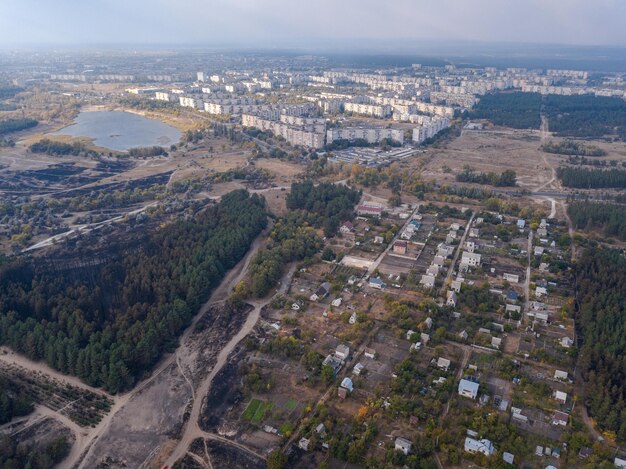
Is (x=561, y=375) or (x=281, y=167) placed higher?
(x=281, y=167)

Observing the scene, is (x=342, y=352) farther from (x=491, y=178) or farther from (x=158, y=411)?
(x=491, y=178)

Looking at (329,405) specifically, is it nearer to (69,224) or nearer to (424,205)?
(424,205)

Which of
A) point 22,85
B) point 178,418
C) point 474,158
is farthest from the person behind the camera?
point 22,85

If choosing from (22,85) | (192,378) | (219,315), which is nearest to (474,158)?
(219,315)

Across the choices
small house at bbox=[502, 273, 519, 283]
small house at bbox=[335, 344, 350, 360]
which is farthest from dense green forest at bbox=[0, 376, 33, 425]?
small house at bbox=[502, 273, 519, 283]

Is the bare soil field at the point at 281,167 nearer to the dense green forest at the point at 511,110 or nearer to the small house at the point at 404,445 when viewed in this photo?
the small house at the point at 404,445

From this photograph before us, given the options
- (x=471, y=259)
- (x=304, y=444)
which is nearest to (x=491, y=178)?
(x=471, y=259)
